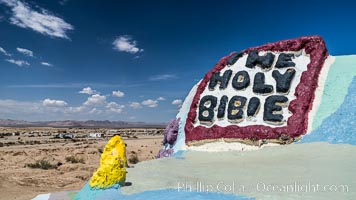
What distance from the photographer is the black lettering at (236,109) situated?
1040 cm

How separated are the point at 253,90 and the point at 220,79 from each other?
1.41 m

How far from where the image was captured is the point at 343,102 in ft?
30.4

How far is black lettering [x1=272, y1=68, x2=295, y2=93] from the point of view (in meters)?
9.99

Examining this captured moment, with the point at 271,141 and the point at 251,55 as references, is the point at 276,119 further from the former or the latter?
the point at 251,55

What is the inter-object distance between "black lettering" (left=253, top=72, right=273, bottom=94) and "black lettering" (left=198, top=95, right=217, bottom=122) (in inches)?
55.0

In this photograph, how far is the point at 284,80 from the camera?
33.1ft

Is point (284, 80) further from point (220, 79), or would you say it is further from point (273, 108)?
point (220, 79)

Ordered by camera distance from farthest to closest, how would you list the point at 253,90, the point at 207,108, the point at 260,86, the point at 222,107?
the point at 207,108, the point at 222,107, the point at 253,90, the point at 260,86

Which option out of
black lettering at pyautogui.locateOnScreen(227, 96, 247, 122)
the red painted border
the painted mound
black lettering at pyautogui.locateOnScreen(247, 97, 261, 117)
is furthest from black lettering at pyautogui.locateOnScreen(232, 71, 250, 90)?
the red painted border

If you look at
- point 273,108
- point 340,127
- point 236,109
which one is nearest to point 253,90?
point 236,109

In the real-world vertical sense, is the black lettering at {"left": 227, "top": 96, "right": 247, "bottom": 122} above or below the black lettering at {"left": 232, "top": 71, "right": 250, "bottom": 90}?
below

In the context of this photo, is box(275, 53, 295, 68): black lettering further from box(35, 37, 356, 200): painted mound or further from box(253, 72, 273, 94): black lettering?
box(253, 72, 273, 94): black lettering

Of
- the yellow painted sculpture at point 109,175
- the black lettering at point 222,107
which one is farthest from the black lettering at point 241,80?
the yellow painted sculpture at point 109,175

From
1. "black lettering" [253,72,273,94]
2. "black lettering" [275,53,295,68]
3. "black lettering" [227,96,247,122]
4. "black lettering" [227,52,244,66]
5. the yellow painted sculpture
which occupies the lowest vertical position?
the yellow painted sculpture
